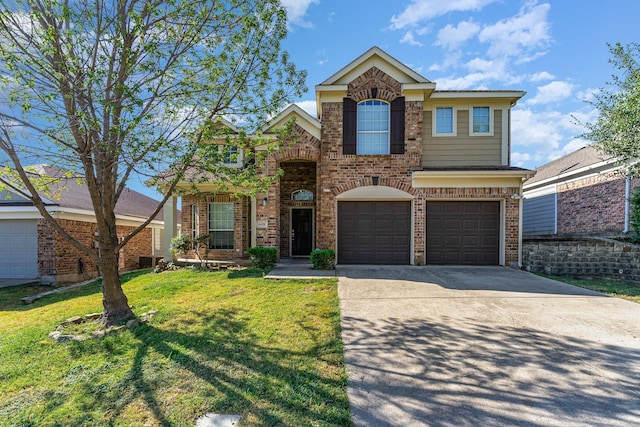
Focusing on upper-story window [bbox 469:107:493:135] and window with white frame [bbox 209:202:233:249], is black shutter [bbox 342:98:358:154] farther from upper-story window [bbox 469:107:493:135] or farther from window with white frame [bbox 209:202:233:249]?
window with white frame [bbox 209:202:233:249]

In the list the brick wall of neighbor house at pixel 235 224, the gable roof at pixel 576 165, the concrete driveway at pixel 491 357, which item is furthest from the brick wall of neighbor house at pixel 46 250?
the gable roof at pixel 576 165

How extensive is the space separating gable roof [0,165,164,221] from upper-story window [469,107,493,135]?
40.2ft

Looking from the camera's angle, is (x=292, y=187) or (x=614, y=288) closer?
(x=614, y=288)

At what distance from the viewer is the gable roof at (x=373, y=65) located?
1086cm

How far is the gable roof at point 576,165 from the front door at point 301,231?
35.5 feet

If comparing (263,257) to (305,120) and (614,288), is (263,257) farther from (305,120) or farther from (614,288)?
(614,288)

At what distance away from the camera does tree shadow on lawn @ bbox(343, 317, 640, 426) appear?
9.77 ft

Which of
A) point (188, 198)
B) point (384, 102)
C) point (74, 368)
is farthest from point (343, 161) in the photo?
point (74, 368)

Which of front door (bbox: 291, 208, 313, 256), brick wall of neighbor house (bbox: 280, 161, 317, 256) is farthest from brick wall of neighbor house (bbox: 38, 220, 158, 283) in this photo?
front door (bbox: 291, 208, 313, 256)

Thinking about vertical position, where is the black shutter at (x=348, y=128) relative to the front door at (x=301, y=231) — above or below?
above

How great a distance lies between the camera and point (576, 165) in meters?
14.0

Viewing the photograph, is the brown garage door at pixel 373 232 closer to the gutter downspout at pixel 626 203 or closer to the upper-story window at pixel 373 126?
the upper-story window at pixel 373 126

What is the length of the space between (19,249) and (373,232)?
1375 cm

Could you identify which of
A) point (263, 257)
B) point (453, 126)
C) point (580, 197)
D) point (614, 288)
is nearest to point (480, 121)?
point (453, 126)
